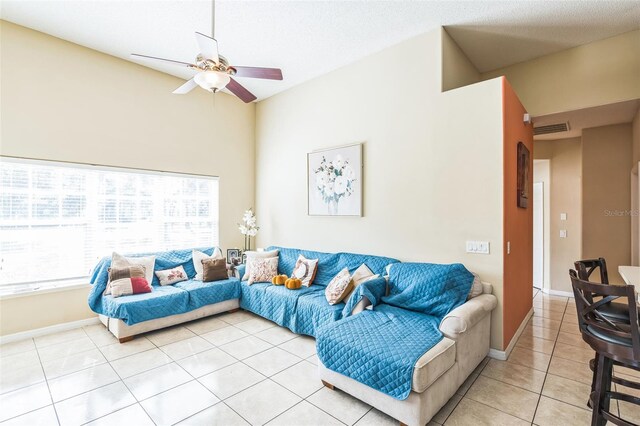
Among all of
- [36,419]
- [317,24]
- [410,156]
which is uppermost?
[317,24]

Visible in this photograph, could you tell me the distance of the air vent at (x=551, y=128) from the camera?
445 centimetres

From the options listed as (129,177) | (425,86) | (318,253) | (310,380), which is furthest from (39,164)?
(425,86)

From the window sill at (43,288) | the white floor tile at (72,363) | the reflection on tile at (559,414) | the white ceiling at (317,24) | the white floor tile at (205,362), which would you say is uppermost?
the white ceiling at (317,24)

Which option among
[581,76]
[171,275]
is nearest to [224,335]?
[171,275]

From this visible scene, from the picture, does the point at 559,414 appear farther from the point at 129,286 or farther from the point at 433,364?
the point at 129,286

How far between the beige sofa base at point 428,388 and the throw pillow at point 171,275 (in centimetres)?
260

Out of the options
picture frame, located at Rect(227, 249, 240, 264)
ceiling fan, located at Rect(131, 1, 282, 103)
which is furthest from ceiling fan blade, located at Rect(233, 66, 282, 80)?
picture frame, located at Rect(227, 249, 240, 264)

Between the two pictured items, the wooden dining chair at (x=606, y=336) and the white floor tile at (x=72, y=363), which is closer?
the wooden dining chair at (x=606, y=336)

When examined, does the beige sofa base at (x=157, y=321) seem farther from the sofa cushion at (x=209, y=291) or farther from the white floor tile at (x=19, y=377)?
the white floor tile at (x=19, y=377)

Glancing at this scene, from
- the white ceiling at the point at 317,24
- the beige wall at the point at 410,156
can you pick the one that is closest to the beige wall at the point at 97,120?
the white ceiling at the point at 317,24

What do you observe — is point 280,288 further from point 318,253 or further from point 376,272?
point 376,272

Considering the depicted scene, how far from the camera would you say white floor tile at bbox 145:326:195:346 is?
11.3ft

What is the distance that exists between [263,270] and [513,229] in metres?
3.09

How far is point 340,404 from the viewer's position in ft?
7.56
